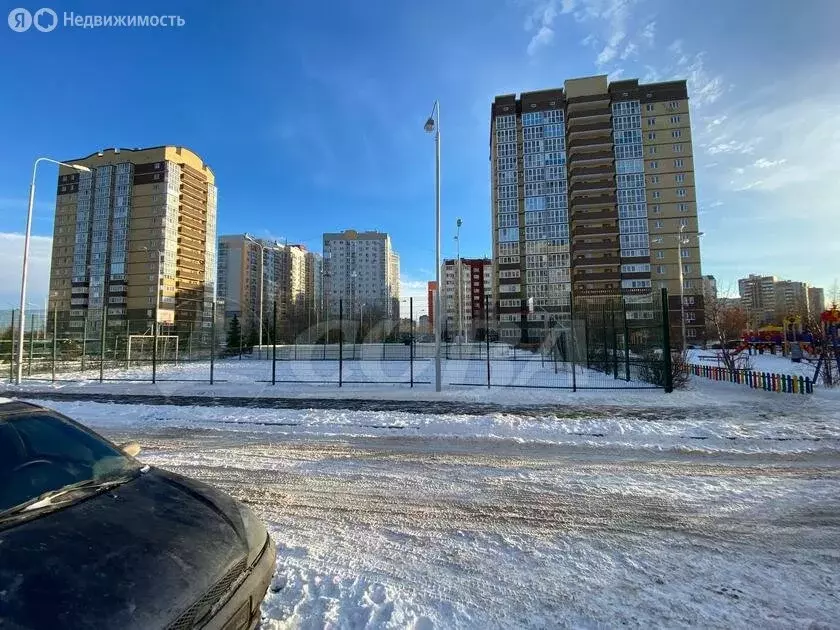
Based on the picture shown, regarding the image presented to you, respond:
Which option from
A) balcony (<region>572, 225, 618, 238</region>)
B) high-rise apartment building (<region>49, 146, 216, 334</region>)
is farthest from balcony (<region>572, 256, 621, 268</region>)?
high-rise apartment building (<region>49, 146, 216, 334</region>)

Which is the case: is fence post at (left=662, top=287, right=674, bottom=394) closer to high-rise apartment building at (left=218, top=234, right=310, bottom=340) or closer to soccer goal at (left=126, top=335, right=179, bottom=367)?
soccer goal at (left=126, top=335, right=179, bottom=367)

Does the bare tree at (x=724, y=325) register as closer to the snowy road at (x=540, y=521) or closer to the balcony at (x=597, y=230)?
the snowy road at (x=540, y=521)

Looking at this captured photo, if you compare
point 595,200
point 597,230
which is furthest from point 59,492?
point 595,200

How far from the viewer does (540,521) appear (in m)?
4.12

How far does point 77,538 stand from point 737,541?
473 cm

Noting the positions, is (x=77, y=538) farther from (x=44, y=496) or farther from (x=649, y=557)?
(x=649, y=557)

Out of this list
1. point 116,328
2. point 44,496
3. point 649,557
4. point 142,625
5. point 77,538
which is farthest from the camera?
point 116,328

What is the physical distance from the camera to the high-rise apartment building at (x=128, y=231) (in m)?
88.1

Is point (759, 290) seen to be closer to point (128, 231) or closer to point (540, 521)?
point (540, 521)

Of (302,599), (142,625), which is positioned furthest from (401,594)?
(142,625)

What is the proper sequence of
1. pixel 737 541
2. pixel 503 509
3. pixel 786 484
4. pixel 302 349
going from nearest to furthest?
pixel 737 541, pixel 503 509, pixel 786 484, pixel 302 349

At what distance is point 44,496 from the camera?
2281 mm

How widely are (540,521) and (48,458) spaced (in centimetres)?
395

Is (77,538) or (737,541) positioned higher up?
(77,538)
